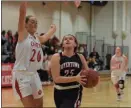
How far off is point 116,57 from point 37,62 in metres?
2.17

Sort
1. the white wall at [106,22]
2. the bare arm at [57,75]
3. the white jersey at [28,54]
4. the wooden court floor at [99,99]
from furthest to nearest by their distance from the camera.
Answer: the white wall at [106,22]
the wooden court floor at [99,99]
the white jersey at [28,54]
the bare arm at [57,75]

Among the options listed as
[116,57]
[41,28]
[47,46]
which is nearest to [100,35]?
[116,57]

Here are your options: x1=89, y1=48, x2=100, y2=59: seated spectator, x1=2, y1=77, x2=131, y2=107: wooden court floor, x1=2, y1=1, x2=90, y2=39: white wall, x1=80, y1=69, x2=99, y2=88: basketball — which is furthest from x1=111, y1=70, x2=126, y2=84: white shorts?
x1=2, y1=1, x2=90, y2=39: white wall

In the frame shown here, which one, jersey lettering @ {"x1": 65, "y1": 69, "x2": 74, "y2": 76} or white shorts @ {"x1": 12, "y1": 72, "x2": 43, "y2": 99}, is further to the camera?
white shorts @ {"x1": 12, "y1": 72, "x2": 43, "y2": 99}

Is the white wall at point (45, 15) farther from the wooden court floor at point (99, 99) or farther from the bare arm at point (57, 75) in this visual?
the bare arm at point (57, 75)

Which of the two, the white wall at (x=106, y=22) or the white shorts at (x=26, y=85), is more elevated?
the white wall at (x=106, y=22)

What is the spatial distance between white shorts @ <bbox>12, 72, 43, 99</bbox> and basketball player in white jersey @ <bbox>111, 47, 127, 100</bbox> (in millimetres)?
1971

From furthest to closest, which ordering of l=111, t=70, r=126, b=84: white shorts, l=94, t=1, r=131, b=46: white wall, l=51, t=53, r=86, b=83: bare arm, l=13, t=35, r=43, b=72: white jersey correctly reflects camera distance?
1. l=94, t=1, r=131, b=46: white wall
2. l=111, t=70, r=126, b=84: white shorts
3. l=13, t=35, r=43, b=72: white jersey
4. l=51, t=53, r=86, b=83: bare arm

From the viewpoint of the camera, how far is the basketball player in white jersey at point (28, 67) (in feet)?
12.4

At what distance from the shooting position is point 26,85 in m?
3.81

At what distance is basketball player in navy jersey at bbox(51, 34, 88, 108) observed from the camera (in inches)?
141

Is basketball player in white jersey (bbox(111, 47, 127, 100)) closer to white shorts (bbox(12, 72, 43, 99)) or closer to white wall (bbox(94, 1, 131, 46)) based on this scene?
white wall (bbox(94, 1, 131, 46))

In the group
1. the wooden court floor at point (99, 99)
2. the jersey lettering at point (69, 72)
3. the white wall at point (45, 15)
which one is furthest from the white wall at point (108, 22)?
the jersey lettering at point (69, 72)

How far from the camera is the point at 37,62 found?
387 cm
